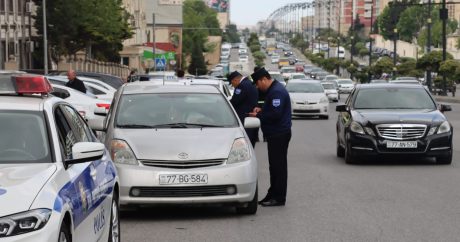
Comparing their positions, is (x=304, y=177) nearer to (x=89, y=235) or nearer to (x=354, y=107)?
(x=354, y=107)

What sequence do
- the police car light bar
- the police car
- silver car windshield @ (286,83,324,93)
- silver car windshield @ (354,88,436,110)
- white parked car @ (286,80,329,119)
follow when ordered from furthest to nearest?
silver car windshield @ (286,83,324,93)
white parked car @ (286,80,329,119)
silver car windshield @ (354,88,436,110)
the police car light bar
the police car

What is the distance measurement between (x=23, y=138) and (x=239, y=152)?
4409 millimetres

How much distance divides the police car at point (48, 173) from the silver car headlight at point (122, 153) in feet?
7.87

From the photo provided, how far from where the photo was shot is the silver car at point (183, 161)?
11320 millimetres

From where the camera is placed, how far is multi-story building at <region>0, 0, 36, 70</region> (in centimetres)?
5766

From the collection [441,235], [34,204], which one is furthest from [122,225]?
[34,204]

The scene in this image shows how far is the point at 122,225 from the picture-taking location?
37.1ft

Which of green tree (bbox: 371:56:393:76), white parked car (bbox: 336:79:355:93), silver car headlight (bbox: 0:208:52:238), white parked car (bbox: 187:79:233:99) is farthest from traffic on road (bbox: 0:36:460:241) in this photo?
green tree (bbox: 371:56:393:76)

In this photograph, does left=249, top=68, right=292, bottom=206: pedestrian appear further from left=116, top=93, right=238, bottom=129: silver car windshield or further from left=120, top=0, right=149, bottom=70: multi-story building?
left=120, top=0, right=149, bottom=70: multi-story building

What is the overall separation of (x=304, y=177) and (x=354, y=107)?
3.41 m

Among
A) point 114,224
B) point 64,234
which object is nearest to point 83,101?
point 114,224

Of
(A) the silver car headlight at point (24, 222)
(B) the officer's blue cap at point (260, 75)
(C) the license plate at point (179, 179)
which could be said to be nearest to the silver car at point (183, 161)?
(C) the license plate at point (179, 179)

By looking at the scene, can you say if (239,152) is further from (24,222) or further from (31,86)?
(24,222)

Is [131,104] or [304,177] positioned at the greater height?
[131,104]
